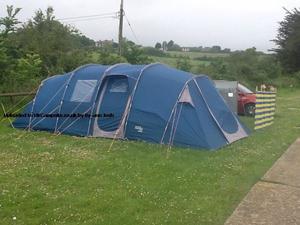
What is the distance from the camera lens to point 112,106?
37.2 feet

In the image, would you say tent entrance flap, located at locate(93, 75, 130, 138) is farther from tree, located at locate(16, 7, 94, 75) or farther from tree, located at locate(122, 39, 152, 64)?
tree, located at locate(122, 39, 152, 64)

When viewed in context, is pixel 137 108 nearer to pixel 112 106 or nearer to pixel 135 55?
pixel 112 106

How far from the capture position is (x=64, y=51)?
73.8ft

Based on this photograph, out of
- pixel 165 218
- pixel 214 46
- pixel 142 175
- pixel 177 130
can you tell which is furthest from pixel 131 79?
pixel 214 46

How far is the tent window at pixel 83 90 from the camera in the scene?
11.6m

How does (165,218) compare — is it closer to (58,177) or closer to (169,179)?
(169,179)

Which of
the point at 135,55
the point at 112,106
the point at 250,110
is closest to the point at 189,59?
the point at 135,55

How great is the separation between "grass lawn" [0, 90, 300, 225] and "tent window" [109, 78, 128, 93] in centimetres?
134

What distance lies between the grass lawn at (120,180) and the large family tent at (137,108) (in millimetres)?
441

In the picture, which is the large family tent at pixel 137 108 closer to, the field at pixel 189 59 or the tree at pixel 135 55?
the tree at pixel 135 55

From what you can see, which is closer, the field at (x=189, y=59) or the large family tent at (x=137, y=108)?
the large family tent at (x=137, y=108)

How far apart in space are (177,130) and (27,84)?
7.95 m

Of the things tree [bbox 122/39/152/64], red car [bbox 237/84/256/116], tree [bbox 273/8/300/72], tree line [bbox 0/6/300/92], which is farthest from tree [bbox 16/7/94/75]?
tree [bbox 273/8/300/72]

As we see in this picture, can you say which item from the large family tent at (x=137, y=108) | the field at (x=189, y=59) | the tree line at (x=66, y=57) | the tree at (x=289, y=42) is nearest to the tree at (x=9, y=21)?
the tree line at (x=66, y=57)
